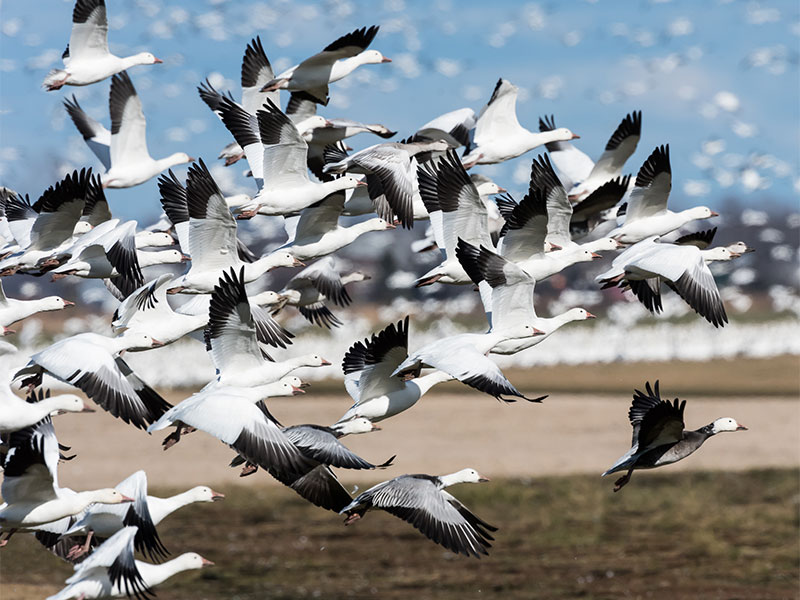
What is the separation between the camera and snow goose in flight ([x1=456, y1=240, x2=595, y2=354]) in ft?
29.5

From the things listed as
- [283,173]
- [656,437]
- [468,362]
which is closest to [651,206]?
[656,437]

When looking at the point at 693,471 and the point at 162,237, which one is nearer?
the point at 162,237

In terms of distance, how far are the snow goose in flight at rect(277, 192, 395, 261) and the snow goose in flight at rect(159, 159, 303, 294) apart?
38.0 inches

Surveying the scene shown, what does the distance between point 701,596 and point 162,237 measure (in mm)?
9819

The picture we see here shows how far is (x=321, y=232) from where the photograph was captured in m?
10.6

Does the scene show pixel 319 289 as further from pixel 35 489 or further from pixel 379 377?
pixel 35 489

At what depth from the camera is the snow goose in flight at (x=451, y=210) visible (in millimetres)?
9523

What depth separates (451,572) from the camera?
60.8 feet

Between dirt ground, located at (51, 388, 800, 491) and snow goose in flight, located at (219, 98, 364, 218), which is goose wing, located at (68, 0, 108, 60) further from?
dirt ground, located at (51, 388, 800, 491)

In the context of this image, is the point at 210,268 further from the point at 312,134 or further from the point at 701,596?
the point at 701,596

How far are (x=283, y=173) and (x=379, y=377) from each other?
6.16ft

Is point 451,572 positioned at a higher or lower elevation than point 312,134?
lower

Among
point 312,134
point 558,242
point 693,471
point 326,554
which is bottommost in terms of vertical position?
point 326,554

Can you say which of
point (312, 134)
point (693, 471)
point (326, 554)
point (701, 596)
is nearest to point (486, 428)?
point (693, 471)
